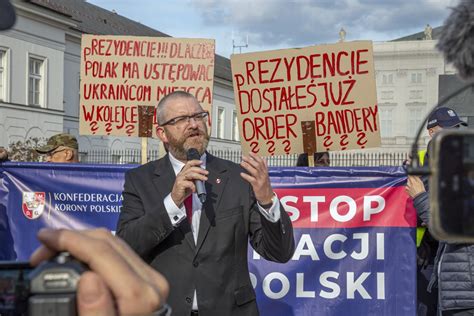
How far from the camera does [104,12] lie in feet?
163

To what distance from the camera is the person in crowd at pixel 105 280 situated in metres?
1.42

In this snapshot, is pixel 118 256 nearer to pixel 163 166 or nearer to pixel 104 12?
pixel 163 166

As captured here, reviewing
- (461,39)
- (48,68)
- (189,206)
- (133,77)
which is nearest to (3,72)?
(48,68)

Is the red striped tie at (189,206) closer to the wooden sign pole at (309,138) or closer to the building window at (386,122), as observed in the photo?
the wooden sign pole at (309,138)

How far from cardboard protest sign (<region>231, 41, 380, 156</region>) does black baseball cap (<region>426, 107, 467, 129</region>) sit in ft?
4.58

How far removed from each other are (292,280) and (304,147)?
139 centimetres

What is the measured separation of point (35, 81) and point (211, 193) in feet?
110

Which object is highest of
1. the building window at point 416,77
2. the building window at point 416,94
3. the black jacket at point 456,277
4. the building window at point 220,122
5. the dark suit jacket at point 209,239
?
the building window at point 416,77

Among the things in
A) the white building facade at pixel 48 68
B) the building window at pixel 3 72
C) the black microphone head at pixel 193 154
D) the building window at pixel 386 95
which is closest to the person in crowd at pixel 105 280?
the black microphone head at pixel 193 154

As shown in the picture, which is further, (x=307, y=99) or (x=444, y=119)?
(x=307, y=99)

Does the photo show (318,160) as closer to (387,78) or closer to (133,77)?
(133,77)

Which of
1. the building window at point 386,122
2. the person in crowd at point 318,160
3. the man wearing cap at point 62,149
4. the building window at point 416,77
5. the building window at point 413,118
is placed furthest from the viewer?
the building window at point 386,122

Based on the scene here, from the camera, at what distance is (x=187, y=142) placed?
406cm

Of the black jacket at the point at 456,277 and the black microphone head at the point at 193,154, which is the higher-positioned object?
the black microphone head at the point at 193,154
